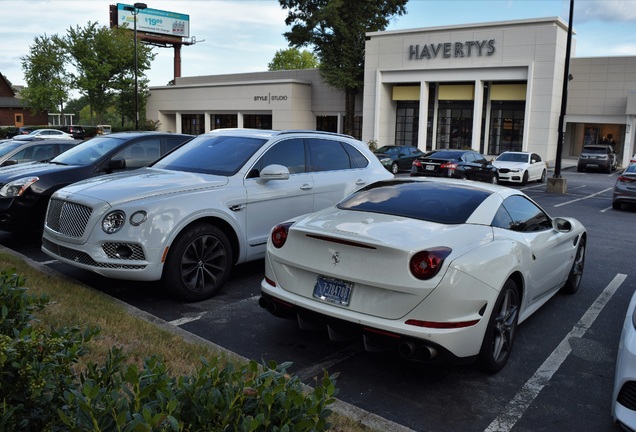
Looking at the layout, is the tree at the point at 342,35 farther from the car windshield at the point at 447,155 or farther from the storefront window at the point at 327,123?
the car windshield at the point at 447,155

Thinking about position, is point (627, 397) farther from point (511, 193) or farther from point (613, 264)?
point (613, 264)

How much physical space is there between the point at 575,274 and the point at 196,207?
4.66 meters

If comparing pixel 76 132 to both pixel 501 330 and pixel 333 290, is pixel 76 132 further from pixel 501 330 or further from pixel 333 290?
pixel 501 330

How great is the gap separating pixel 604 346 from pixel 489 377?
148 centimetres

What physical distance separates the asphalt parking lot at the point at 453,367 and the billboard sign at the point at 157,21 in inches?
3026

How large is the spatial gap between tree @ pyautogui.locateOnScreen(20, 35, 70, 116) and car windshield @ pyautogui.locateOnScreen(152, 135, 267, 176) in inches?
2049

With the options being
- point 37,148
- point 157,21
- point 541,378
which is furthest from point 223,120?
point 541,378

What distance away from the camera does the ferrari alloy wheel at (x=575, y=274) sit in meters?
6.75

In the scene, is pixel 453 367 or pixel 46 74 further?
pixel 46 74

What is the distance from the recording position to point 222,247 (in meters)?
6.29

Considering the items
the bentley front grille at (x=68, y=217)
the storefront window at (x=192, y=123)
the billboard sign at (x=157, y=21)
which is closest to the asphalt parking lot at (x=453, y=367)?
the bentley front grille at (x=68, y=217)

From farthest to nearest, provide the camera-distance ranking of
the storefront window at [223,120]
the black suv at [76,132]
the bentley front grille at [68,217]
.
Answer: the storefront window at [223,120]
the black suv at [76,132]
the bentley front grille at [68,217]

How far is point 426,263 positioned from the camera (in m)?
3.98

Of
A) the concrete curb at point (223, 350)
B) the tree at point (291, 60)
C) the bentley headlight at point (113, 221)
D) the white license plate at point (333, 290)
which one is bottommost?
the concrete curb at point (223, 350)
